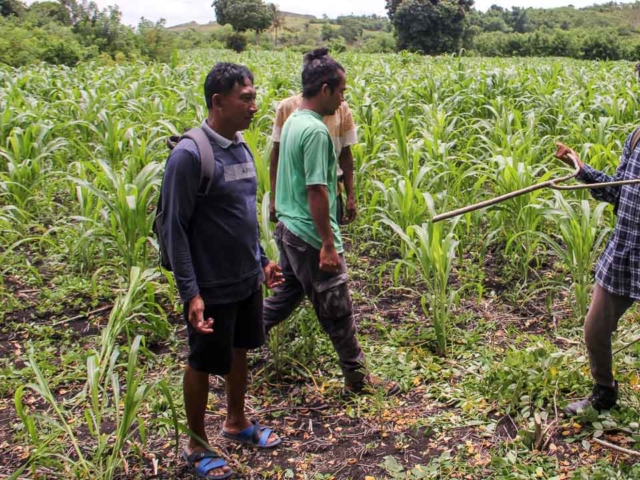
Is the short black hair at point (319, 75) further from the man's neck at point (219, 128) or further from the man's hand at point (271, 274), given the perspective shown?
the man's hand at point (271, 274)

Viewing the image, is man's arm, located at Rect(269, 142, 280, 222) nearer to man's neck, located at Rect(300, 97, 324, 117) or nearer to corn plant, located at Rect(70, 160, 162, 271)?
man's neck, located at Rect(300, 97, 324, 117)

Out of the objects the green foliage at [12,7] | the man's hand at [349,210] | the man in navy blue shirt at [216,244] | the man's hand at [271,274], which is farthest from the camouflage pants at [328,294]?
the green foliage at [12,7]

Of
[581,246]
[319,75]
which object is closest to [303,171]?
[319,75]

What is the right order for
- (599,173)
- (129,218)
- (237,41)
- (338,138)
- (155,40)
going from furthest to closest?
(237,41)
(155,40)
(129,218)
(338,138)
(599,173)

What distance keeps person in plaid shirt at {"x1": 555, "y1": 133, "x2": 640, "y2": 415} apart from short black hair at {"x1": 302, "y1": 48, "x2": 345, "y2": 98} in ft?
2.89

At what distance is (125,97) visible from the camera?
694 centimetres

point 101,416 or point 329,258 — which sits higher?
point 329,258

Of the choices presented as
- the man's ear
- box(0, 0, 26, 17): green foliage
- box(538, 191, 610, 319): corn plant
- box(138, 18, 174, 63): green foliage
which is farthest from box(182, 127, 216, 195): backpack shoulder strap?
box(0, 0, 26, 17): green foliage

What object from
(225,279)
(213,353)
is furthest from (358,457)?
(225,279)

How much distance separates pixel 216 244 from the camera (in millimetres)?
1983

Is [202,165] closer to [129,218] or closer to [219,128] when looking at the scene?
[219,128]

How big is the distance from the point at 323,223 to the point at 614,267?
3.41 feet

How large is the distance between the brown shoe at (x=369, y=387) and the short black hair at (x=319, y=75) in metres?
1.25

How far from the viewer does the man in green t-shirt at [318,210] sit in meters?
2.28
